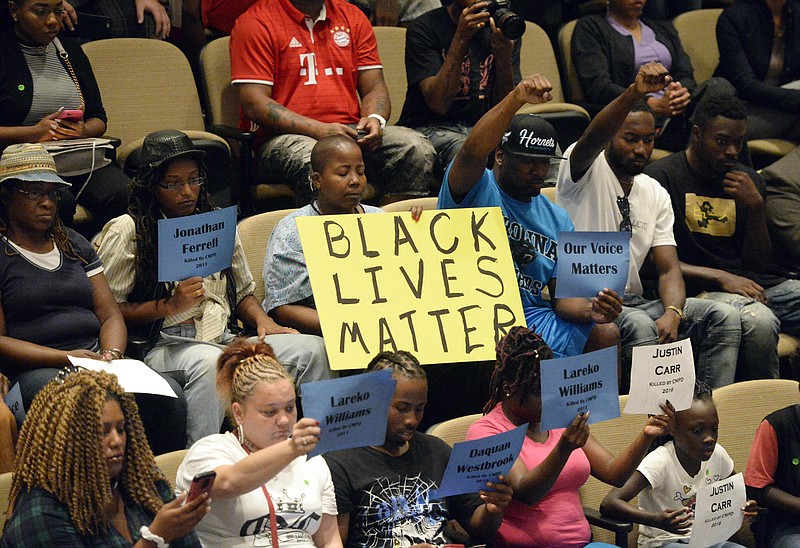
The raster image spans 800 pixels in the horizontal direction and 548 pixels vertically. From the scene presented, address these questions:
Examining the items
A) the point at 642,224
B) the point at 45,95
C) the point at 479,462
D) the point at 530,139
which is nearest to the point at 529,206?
the point at 530,139

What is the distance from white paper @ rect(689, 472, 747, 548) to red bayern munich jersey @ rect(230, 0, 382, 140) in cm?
288

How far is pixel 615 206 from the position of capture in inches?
219

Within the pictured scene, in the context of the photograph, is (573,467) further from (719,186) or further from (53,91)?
(53,91)

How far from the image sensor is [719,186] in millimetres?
6086

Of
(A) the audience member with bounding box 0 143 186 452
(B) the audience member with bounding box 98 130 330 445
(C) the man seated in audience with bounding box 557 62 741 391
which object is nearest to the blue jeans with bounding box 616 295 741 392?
(C) the man seated in audience with bounding box 557 62 741 391

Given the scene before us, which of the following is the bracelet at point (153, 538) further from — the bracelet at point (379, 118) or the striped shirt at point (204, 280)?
the bracelet at point (379, 118)

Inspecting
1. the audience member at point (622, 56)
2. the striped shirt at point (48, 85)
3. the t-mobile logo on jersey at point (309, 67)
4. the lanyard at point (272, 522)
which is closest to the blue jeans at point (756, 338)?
the audience member at point (622, 56)

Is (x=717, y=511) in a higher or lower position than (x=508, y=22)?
lower

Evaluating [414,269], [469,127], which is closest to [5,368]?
[414,269]

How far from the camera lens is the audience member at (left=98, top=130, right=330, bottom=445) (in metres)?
4.45

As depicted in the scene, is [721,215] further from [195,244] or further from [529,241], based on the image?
[195,244]

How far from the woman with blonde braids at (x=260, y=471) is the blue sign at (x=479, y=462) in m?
0.36

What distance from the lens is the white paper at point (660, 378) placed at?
4.00m

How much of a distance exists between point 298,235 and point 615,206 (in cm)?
160
